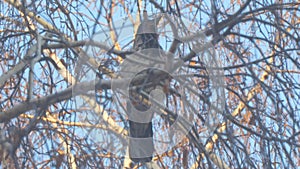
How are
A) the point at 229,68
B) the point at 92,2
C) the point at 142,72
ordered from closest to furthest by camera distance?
the point at 142,72
the point at 229,68
the point at 92,2

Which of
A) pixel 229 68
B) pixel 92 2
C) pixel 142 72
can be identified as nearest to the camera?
pixel 142 72

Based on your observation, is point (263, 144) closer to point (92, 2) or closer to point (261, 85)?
point (261, 85)

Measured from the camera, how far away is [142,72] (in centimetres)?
220

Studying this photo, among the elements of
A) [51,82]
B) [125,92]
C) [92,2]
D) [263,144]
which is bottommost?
[263,144]

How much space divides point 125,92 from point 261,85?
0.43 meters

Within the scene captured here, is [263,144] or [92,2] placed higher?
[92,2]

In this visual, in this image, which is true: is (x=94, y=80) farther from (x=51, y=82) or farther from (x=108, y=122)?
(x=51, y=82)

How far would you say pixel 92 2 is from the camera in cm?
254

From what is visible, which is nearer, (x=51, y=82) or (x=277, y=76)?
(x=277, y=76)

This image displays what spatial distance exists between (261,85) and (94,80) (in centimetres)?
52

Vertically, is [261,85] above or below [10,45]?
below

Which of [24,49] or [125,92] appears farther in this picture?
[24,49]

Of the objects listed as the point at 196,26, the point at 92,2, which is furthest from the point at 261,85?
the point at 92,2

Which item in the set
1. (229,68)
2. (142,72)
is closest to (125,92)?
(142,72)
